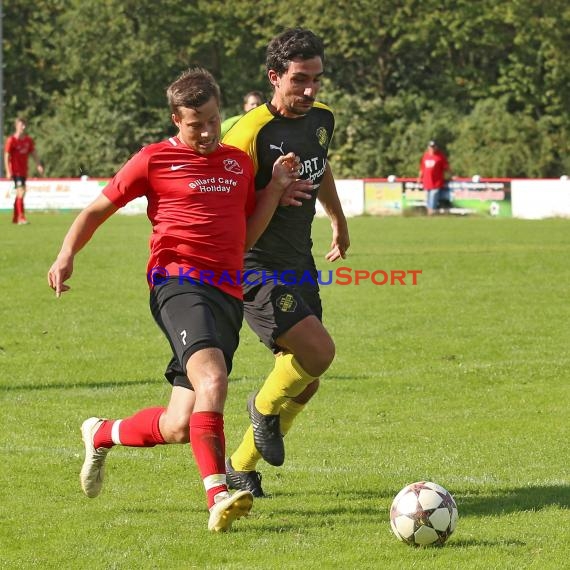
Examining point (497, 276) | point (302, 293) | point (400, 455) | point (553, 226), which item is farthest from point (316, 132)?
point (553, 226)

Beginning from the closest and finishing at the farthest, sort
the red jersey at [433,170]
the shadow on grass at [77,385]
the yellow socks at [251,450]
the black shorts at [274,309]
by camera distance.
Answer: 1. the black shorts at [274,309]
2. the yellow socks at [251,450]
3. the shadow on grass at [77,385]
4. the red jersey at [433,170]

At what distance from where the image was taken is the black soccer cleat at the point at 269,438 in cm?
616

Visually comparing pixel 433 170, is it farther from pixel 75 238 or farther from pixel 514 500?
pixel 75 238

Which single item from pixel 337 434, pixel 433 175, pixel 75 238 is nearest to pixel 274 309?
pixel 75 238

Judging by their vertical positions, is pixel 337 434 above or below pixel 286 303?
below

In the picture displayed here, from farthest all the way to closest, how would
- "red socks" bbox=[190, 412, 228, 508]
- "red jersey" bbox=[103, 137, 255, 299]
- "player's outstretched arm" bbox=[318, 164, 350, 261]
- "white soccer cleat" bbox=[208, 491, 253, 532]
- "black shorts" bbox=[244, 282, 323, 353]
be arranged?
"player's outstretched arm" bbox=[318, 164, 350, 261], "black shorts" bbox=[244, 282, 323, 353], "red jersey" bbox=[103, 137, 255, 299], "red socks" bbox=[190, 412, 228, 508], "white soccer cleat" bbox=[208, 491, 253, 532]

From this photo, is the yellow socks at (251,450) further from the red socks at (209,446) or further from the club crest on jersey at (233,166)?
the club crest on jersey at (233,166)

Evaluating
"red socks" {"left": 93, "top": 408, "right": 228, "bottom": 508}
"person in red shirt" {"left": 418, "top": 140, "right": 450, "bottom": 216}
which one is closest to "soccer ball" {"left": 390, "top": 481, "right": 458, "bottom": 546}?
"red socks" {"left": 93, "top": 408, "right": 228, "bottom": 508}

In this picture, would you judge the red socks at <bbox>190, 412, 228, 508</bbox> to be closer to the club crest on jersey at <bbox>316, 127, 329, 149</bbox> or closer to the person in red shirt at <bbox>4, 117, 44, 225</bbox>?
the club crest on jersey at <bbox>316, 127, 329, 149</bbox>

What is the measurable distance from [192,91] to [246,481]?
73.9 inches

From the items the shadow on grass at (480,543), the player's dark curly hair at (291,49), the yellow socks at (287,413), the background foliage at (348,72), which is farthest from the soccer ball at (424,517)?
the background foliage at (348,72)

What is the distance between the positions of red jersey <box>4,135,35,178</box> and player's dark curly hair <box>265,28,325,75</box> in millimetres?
21759

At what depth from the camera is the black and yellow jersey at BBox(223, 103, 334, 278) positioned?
6215 mm

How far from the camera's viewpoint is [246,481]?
6.22m
